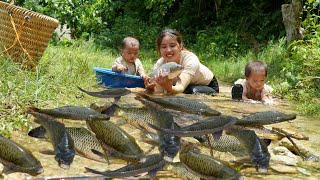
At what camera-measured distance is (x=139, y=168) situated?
1.94 m

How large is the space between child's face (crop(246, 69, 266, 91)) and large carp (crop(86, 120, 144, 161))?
3.74 meters

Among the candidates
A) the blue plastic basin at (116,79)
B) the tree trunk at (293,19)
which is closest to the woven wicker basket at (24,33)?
the blue plastic basin at (116,79)

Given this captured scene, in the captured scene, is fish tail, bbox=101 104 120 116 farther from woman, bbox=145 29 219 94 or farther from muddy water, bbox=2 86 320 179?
woman, bbox=145 29 219 94

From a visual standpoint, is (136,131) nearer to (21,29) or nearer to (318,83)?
(21,29)

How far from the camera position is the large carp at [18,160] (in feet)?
6.55

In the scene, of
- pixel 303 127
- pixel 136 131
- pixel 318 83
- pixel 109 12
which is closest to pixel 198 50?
pixel 109 12

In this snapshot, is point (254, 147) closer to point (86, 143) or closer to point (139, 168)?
point (139, 168)

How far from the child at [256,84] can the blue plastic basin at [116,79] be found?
1328mm

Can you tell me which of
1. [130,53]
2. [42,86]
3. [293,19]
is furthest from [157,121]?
[293,19]

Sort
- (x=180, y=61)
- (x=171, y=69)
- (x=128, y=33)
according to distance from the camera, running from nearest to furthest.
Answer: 1. (x=171, y=69)
2. (x=180, y=61)
3. (x=128, y=33)

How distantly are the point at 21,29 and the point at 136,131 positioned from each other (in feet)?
9.70

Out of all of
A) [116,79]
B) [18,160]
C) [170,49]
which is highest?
[170,49]

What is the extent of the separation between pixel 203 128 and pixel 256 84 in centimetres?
377

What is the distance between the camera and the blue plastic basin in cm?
613
